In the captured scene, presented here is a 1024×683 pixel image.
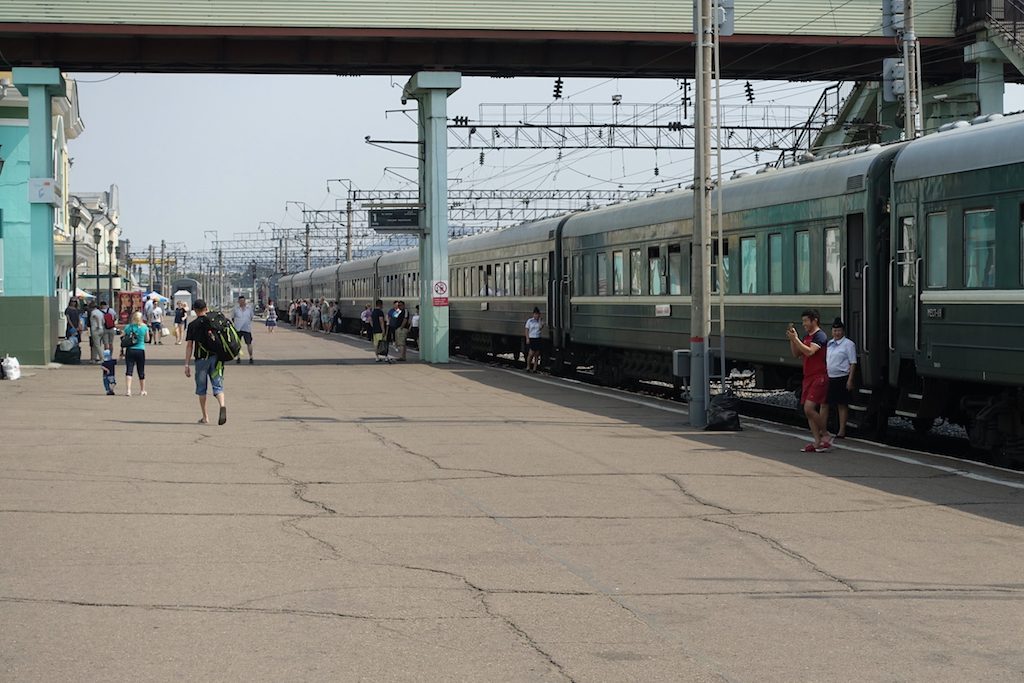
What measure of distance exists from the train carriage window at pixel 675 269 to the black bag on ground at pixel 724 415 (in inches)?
218

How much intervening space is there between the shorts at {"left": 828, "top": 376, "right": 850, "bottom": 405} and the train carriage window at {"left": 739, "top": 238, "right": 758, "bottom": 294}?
5.03 m

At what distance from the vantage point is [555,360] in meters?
34.4

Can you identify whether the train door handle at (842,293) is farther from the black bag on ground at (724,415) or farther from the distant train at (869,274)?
the black bag on ground at (724,415)

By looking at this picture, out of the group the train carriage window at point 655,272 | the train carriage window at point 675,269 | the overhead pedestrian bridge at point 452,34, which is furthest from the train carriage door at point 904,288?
the overhead pedestrian bridge at point 452,34

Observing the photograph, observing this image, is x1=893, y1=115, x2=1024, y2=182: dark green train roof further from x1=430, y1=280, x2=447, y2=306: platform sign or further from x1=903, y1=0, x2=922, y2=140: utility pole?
x1=430, y1=280, x2=447, y2=306: platform sign

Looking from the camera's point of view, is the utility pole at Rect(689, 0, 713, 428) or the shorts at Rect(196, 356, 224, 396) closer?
the utility pole at Rect(689, 0, 713, 428)

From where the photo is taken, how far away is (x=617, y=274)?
94.3 feet

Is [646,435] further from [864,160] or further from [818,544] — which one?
[818,544]

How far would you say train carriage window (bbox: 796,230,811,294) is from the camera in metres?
20.0

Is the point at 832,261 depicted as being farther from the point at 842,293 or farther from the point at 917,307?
the point at 917,307

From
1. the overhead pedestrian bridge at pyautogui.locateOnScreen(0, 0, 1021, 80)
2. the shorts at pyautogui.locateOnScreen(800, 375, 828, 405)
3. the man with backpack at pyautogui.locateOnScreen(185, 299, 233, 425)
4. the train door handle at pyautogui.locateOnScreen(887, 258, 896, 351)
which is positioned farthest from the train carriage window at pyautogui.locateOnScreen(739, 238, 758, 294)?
the overhead pedestrian bridge at pyautogui.locateOnScreen(0, 0, 1021, 80)

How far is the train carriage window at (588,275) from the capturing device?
100 feet

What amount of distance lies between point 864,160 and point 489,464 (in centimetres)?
629

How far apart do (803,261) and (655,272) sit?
6311mm
